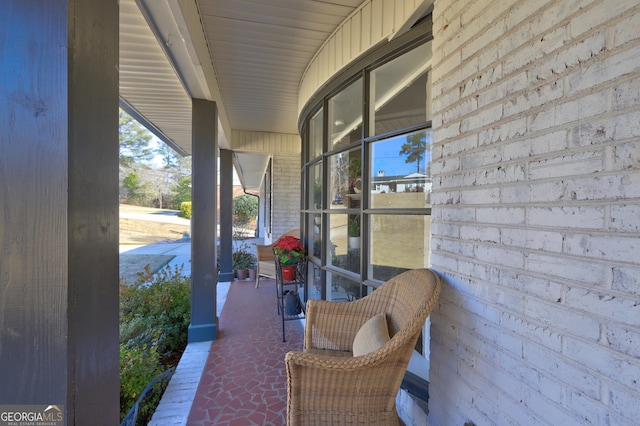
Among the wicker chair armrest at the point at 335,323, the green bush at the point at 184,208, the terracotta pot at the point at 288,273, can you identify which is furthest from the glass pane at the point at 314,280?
the green bush at the point at 184,208

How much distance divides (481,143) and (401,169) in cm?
75

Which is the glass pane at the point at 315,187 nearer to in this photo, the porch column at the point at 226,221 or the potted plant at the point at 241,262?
the porch column at the point at 226,221

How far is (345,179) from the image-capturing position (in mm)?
2590

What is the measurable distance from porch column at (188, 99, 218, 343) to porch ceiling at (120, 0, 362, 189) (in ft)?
0.90

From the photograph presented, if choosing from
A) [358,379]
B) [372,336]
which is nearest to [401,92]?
[372,336]

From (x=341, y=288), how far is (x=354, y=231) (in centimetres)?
54

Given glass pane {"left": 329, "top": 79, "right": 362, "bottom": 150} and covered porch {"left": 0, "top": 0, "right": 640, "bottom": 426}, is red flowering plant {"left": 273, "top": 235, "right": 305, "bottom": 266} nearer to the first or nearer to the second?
glass pane {"left": 329, "top": 79, "right": 362, "bottom": 150}

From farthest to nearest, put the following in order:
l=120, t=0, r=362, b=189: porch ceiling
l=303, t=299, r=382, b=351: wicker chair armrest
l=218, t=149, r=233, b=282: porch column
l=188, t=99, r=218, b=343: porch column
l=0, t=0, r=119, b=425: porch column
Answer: l=218, t=149, r=233, b=282: porch column
l=188, t=99, r=218, b=343: porch column
l=120, t=0, r=362, b=189: porch ceiling
l=303, t=299, r=382, b=351: wicker chair armrest
l=0, t=0, r=119, b=425: porch column

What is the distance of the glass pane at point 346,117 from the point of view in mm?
2373

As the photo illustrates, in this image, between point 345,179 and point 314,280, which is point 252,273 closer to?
point 314,280

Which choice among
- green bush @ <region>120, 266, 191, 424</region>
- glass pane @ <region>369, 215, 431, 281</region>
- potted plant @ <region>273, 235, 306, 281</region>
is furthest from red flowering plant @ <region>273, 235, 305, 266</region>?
glass pane @ <region>369, 215, 431, 281</region>

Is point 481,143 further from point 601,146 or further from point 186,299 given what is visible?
point 186,299

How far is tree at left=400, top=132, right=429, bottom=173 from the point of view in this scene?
69.6 inches
